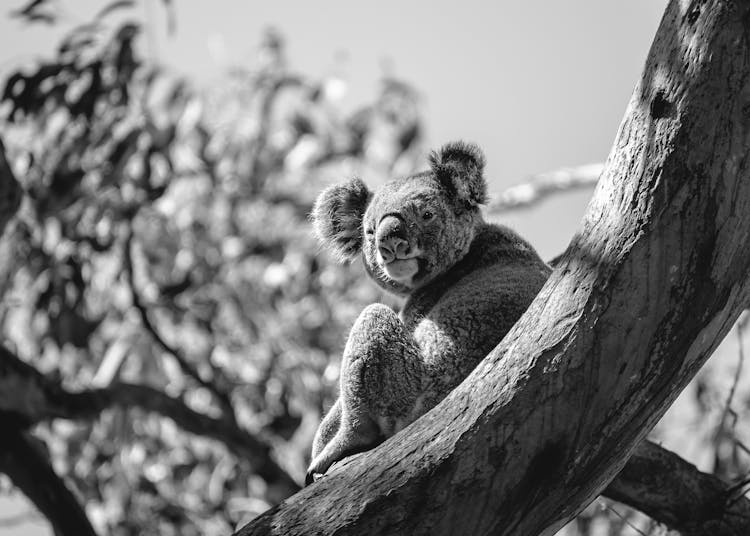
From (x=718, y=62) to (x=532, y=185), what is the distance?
4.98m

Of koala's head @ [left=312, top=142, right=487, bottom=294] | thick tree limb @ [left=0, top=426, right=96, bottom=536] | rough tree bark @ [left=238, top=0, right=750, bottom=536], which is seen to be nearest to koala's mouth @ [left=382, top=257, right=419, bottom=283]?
koala's head @ [left=312, top=142, right=487, bottom=294]

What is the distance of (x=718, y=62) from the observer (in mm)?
2229

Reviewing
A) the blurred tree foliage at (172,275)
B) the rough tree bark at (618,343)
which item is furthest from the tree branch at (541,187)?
the rough tree bark at (618,343)

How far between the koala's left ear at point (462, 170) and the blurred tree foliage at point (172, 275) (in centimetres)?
216

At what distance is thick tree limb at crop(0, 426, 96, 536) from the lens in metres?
4.23

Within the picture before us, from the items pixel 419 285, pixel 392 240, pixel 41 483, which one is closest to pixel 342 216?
pixel 419 285

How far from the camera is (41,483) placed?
427 cm

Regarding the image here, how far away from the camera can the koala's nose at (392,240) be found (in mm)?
3393

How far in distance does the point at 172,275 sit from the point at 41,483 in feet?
11.8

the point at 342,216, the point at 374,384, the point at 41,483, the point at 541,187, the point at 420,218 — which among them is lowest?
the point at 41,483

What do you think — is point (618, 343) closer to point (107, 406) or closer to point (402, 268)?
point (402, 268)

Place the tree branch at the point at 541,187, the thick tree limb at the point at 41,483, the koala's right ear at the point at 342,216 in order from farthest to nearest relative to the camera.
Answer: the tree branch at the point at 541,187 → the thick tree limb at the point at 41,483 → the koala's right ear at the point at 342,216

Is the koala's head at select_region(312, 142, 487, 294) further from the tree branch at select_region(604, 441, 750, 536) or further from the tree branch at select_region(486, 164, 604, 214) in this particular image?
the tree branch at select_region(486, 164, 604, 214)

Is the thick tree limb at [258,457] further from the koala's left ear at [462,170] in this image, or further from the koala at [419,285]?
the koala's left ear at [462,170]
